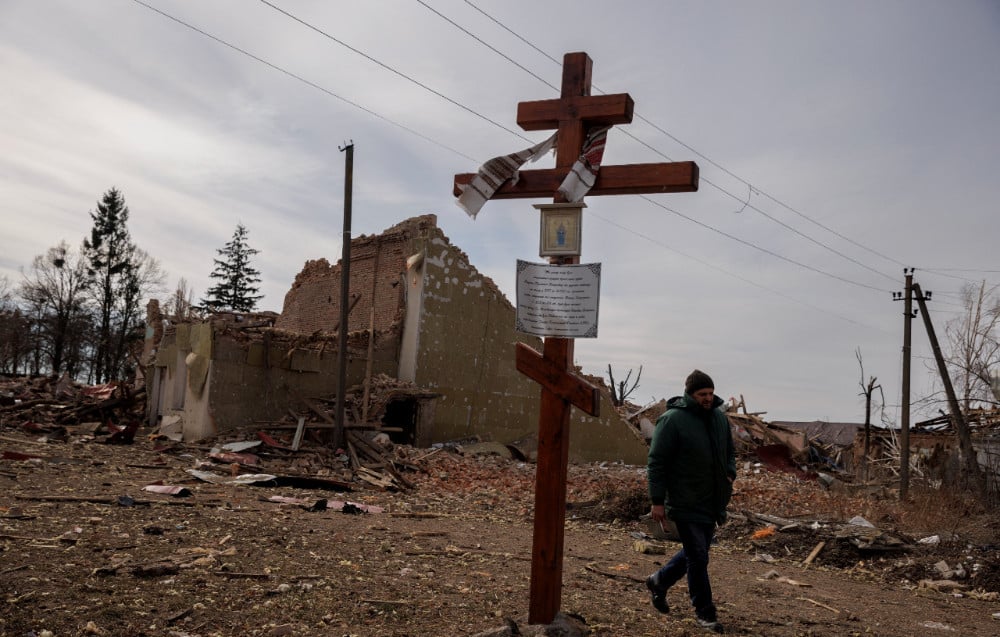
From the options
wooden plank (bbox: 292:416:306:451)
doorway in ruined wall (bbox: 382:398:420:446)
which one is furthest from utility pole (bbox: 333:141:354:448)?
doorway in ruined wall (bbox: 382:398:420:446)

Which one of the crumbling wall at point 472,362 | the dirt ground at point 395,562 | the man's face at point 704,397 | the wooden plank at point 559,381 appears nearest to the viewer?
the wooden plank at point 559,381

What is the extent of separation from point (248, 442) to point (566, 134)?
13.2 meters

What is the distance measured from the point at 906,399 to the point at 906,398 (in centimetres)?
3

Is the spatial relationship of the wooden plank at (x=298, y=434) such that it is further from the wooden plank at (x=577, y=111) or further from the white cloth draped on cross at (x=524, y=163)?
the wooden plank at (x=577, y=111)

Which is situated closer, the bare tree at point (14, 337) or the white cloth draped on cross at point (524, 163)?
the white cloth draped on cross at point (524, 163)

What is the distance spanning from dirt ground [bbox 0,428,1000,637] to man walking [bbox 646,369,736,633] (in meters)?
0.38

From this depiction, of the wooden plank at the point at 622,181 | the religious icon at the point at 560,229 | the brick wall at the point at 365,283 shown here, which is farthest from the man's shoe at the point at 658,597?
the brick wall at the point at 365,283

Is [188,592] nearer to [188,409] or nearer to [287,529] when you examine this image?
[287,529]

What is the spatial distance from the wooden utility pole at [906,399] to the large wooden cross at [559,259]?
624 inches

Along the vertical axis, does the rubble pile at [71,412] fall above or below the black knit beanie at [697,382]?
below

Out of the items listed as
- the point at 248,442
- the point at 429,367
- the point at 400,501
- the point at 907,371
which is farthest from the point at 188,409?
the point at 907,371

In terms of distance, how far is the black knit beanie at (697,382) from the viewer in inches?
222

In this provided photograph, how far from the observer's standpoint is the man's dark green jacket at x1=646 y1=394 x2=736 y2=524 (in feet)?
17.9

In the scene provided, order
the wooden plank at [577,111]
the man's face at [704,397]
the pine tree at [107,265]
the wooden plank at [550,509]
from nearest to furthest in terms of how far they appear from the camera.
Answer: the wooden plank at [550,509] < the wooden plank at [577,111] < the man's face at [704,397] < the pine tree at [107,265]
